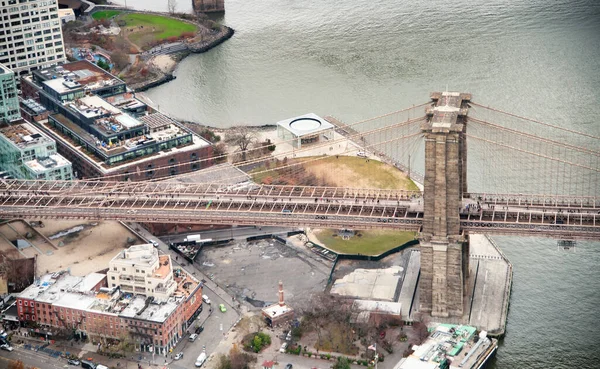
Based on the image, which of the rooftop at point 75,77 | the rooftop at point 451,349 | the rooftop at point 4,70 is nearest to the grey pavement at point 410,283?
the rooftop at point 451,349

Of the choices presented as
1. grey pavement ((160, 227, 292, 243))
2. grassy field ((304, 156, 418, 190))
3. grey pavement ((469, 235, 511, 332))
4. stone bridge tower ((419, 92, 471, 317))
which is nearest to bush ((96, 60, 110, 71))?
grassy field ((304, 156, 418, 190))

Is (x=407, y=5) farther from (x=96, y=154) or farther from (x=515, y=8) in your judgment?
(x=96, y=154)

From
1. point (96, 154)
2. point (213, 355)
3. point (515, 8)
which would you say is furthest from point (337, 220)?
point (515, 8)

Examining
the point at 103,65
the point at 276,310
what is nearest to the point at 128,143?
the point at 276,310

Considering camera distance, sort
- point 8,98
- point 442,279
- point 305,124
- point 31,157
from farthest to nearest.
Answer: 1. point 305,124
2. point 8,98
3. point 31,157
4. point 442,279

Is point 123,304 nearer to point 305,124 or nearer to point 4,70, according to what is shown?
point 305,124

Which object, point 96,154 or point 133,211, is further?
point 96,154
